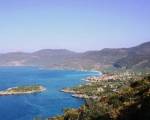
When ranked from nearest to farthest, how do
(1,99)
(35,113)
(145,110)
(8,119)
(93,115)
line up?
(145,110) → (93,115) → (8,119) → (35,113) → (1,99)

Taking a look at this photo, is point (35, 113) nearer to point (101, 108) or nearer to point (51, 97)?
point (51, 97)

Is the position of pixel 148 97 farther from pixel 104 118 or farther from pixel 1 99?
pixel 1 99

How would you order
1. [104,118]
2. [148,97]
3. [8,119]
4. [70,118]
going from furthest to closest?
[8,119] → [70,118] → [104,118] → [148,97]

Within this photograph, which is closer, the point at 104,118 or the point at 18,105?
the point at 104,118

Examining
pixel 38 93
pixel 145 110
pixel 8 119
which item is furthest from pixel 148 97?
pixel 38 93

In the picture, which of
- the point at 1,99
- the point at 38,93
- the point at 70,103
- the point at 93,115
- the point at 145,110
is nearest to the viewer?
the point at 145,110

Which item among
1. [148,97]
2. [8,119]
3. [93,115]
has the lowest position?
[8,119]

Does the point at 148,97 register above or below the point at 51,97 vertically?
above

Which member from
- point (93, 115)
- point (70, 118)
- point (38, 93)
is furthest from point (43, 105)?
point (93, 115)

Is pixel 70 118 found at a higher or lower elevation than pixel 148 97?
lower
